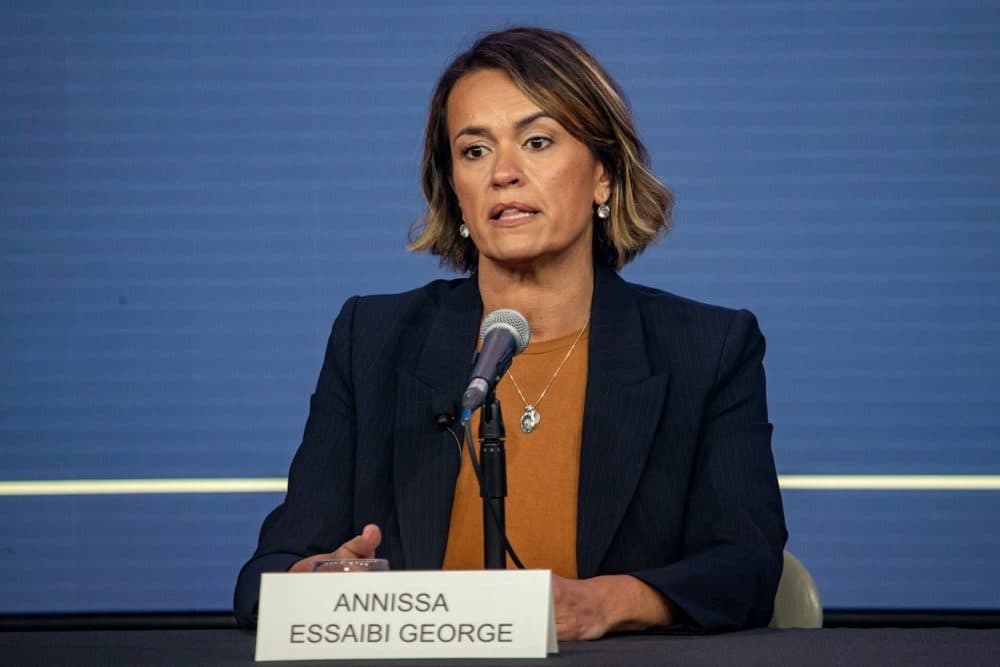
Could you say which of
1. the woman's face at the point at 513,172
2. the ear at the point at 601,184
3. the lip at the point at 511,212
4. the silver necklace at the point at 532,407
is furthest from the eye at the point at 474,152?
the silver necklace at the point at 532,407

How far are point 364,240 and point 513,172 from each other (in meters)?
1.11

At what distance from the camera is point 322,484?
226cm

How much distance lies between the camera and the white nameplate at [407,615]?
1.45m

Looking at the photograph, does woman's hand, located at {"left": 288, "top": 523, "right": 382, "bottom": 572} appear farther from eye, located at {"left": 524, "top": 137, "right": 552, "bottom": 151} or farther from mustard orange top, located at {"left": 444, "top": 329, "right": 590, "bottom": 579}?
eye, located at {"left": 524, "top": 137, "right": 552, "bottom": 151}

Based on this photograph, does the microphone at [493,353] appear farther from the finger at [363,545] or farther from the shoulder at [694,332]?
the shoulder at [694,332]

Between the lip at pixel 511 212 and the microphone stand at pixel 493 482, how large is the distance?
2.19 ft

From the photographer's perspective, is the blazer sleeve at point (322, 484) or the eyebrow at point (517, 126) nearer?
the blazer sleeve at point (322, 484)

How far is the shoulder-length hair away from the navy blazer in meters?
0.19

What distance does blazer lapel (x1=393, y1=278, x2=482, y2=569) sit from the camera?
2205mm

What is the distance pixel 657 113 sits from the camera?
3301 millimetres

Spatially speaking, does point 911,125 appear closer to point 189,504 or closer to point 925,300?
point 925,300

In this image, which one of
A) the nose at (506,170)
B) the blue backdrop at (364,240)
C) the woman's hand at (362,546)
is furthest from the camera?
the blue backdrop at (364,240)

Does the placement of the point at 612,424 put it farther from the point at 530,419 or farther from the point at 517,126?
the point at 517,126

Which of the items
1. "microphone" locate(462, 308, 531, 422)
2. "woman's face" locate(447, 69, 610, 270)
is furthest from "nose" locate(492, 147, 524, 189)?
"microphone" locate(462, 308, 531, 422)
